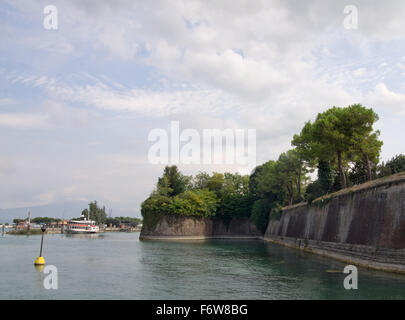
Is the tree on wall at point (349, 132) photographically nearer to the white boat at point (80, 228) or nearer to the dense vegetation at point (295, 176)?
the dense vegetation at point (295, 176)

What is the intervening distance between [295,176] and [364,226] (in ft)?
110

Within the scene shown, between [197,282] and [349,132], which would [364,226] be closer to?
[349,132]

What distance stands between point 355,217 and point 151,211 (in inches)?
1935

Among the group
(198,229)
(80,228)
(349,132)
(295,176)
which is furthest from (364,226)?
(80,228)

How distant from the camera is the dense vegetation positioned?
34.3 m

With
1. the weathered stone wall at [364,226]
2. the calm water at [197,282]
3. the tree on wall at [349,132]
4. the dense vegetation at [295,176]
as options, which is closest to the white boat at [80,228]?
the dense vegetation at [295,176]

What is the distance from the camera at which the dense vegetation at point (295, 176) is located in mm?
34263

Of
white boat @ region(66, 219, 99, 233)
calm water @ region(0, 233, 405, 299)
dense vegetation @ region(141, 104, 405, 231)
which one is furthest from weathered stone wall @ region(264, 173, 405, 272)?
white boat @ region(66, 219, 99, 233)

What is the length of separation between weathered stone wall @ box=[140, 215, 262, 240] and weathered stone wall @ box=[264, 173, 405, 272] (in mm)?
35705

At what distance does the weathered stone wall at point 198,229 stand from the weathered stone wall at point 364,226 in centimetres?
3570

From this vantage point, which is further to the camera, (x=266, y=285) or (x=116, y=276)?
(x=116, y=276)
